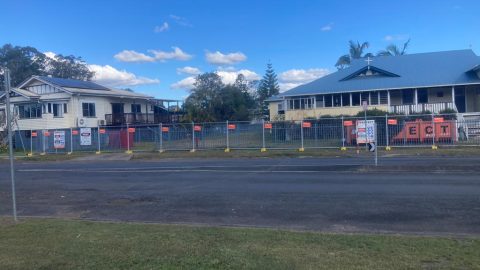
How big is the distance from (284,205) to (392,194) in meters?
2.81

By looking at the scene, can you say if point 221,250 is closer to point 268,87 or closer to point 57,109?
point 57,109

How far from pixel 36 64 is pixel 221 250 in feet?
257

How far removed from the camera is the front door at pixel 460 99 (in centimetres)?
3666

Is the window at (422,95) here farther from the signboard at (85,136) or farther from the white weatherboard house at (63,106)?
the white weatherboard house at (63,106)

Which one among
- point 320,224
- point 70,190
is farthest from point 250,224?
point 70,190

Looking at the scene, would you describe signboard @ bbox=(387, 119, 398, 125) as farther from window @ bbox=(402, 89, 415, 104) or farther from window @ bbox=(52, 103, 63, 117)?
window @ bbox=(52, 103, 63, 117)

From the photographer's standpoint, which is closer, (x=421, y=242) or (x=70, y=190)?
(x=421, y=242)

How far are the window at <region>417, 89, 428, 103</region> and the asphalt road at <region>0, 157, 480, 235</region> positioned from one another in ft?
71.2

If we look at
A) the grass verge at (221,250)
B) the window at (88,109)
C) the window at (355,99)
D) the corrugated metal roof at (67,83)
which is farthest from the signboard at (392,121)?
the corrugated metal roof at (67,83)

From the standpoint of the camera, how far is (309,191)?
460 inches

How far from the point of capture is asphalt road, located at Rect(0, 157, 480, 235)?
821 cm

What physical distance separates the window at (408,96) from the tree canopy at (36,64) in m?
58.7

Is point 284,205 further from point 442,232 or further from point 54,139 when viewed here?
point 54,139

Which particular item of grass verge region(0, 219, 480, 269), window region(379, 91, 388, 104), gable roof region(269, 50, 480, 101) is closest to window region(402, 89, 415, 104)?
gable roof region(269, 50, 480, 101)
